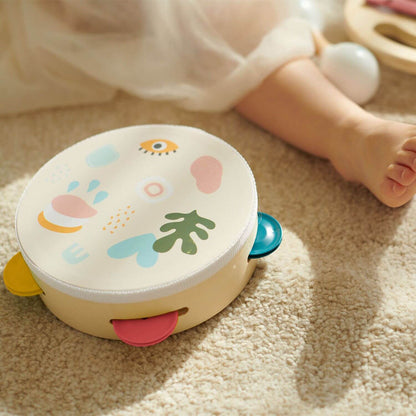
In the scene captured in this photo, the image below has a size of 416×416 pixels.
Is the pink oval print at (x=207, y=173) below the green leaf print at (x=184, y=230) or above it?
above

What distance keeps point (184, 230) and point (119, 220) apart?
8 cm

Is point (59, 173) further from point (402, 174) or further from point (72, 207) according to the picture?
point (402, 174)

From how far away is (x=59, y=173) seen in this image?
0.66 m

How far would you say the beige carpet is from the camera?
552 mm

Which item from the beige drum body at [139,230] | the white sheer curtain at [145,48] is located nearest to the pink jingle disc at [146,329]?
the beige drum body at [139,230]

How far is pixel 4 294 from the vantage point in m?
0.66

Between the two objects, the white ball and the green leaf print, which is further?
the white ball

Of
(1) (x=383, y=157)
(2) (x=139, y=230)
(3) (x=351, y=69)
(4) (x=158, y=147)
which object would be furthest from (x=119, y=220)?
(3) (x=351, y=69)

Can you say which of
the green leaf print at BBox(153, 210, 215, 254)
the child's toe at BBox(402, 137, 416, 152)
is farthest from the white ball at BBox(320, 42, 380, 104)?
the green leaf print at BBox(153, 210, 215, 254)

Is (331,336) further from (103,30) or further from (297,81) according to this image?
(103,30)

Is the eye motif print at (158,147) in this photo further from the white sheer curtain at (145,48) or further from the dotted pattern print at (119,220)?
the white sheer curtain at (145,48)

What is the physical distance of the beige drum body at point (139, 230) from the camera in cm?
55

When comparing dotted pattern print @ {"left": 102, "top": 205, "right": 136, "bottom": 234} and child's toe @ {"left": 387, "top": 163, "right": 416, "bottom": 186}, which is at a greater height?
child's toe @ {"left": 387, "top": 163, "right": 416, "bottom": 186}

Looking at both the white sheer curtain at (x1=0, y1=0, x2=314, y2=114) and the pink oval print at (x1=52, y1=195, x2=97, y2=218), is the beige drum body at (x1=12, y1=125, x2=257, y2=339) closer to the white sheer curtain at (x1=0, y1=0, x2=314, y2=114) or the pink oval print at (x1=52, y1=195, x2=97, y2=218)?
the pink oval print at (x1=52, y1=195, x2=97, y2=218)
